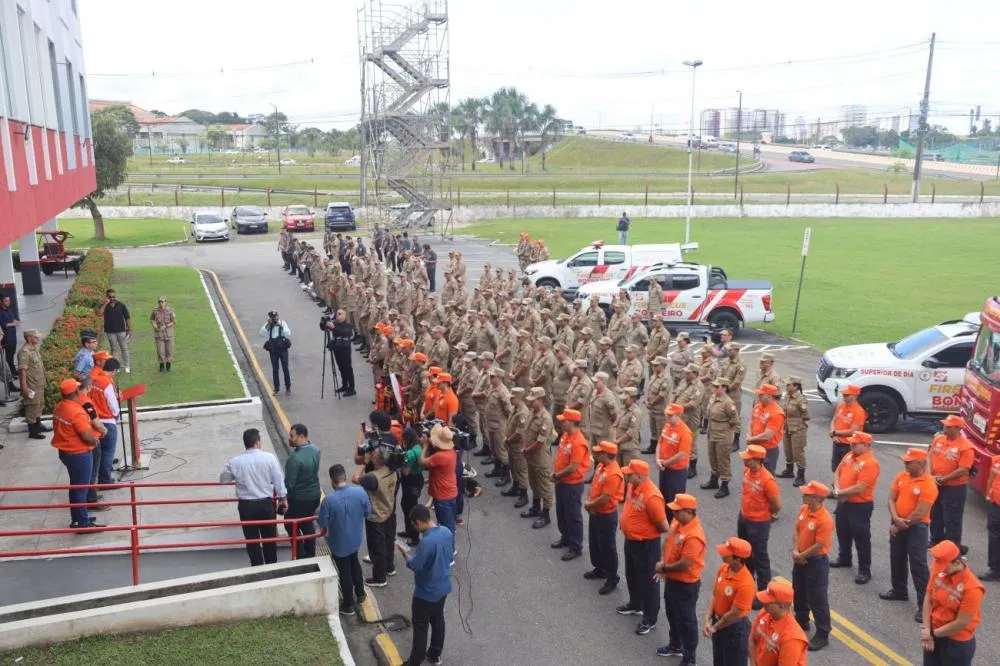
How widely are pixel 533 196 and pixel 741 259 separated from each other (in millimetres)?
27570

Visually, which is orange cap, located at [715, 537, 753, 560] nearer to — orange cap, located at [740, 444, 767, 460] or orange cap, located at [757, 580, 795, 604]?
orange cap, located at [757, 580, 795, 604]

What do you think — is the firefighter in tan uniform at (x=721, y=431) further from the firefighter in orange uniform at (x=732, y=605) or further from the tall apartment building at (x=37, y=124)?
the tall apartment building at (x=37, y=124)

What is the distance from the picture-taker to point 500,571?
369 inches

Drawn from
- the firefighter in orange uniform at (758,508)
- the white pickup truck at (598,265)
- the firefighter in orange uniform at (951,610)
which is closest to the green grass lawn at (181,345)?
the firefighter in orange uniform at (758,508)

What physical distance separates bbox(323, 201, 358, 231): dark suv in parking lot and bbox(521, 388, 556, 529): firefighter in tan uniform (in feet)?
114

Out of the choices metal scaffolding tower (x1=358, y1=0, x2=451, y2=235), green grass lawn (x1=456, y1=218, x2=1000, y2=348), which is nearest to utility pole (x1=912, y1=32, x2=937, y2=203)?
green grass lawn (x1=456, y1=218, x2=1000, y2=348)

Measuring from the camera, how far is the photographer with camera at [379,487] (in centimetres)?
855

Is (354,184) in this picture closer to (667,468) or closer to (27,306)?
(27,306)

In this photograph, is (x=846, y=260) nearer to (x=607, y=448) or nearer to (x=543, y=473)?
(x=543, y=473)

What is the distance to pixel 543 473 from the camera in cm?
1057

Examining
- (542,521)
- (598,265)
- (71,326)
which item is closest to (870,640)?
(542,521)

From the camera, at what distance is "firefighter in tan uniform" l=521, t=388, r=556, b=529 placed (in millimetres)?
10477

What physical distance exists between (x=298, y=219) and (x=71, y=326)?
94.1ft

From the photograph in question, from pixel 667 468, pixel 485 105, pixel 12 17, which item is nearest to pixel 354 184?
pixel 485 105
